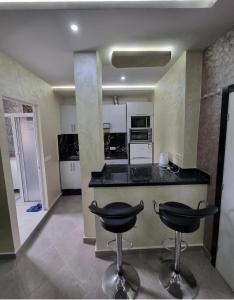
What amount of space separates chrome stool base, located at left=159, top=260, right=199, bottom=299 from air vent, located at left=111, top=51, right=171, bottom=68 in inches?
94.6

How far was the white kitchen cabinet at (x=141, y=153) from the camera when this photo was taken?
3.89 m

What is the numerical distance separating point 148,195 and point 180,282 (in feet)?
2.95

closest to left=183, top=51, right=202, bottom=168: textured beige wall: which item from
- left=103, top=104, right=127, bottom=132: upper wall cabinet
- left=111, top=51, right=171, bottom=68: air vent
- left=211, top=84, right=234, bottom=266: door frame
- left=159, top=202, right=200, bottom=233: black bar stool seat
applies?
left=111, top=51, right=171, bottom=68: air vent

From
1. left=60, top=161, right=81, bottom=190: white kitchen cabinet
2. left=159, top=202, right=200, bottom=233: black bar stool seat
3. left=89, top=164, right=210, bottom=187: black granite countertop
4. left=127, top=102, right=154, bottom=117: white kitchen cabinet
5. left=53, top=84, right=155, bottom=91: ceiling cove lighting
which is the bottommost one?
left=60, top=161, right=81, bottom=190: white kitchen cabinet

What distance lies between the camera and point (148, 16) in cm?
138

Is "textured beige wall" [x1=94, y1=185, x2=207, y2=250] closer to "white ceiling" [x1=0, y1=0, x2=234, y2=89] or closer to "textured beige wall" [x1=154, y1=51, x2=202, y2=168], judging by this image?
"textured beige wall" [x1=154, y1=51, x2=202, y2=168]

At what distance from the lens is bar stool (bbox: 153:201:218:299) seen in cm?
141

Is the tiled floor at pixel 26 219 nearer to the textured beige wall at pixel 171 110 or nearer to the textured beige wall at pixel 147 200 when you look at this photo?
the textured beige wall at pixel 147 200

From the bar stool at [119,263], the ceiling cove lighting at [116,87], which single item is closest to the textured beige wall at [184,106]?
the ceiling cove lighting at [116,87]

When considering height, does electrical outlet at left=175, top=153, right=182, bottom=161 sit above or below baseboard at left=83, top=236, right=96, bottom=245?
above

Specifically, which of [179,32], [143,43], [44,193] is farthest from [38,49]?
[44,193]

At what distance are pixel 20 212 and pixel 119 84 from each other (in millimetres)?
3259

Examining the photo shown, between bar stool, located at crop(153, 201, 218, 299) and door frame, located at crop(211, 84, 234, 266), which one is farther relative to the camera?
door frame, located at crop(211, 84, 234, 266)

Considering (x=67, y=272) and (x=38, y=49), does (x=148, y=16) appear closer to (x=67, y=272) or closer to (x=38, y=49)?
(x=38, y=49)
